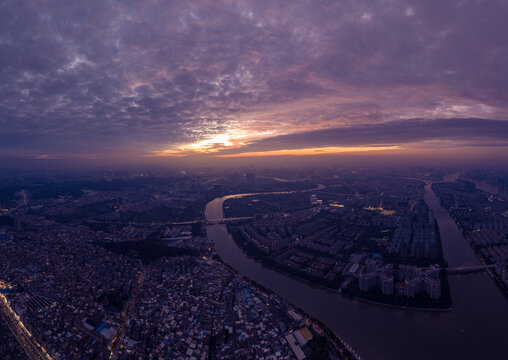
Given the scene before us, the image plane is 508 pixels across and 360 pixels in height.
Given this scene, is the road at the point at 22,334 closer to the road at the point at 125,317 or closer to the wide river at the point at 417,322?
the road at the point at 125,317

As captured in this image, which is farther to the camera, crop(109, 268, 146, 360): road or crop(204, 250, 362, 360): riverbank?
crop(109, 268, 146, 360): road

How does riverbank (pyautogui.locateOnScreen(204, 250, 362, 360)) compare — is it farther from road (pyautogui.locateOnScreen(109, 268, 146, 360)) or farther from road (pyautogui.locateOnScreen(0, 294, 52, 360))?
road (pyautogui.locateOnScreen(0, 294, 52, 360))

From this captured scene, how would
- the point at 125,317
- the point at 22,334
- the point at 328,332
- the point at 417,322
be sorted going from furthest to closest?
1. the point at 125,317
2. the point at 417,322
3. the point at 22,334
4. the point at 328,332

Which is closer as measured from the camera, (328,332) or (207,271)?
(328,332)

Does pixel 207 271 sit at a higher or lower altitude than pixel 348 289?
higher

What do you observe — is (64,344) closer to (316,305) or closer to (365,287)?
(316,305)

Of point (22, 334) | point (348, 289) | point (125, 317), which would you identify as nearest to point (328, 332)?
point (348, 289)

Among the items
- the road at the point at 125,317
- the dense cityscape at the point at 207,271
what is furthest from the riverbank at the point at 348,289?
the road at the point at 125,317

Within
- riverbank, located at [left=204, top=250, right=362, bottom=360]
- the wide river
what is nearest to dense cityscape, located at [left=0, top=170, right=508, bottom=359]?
riverbank, located at [left=204, top=250, right=362, bottom=360]

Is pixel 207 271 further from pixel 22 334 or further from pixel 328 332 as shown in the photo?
pixel 22 334

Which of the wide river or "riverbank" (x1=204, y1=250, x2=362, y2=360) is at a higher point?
"riverbank" (x1=204, y1=250, x2=362, y2=360)
